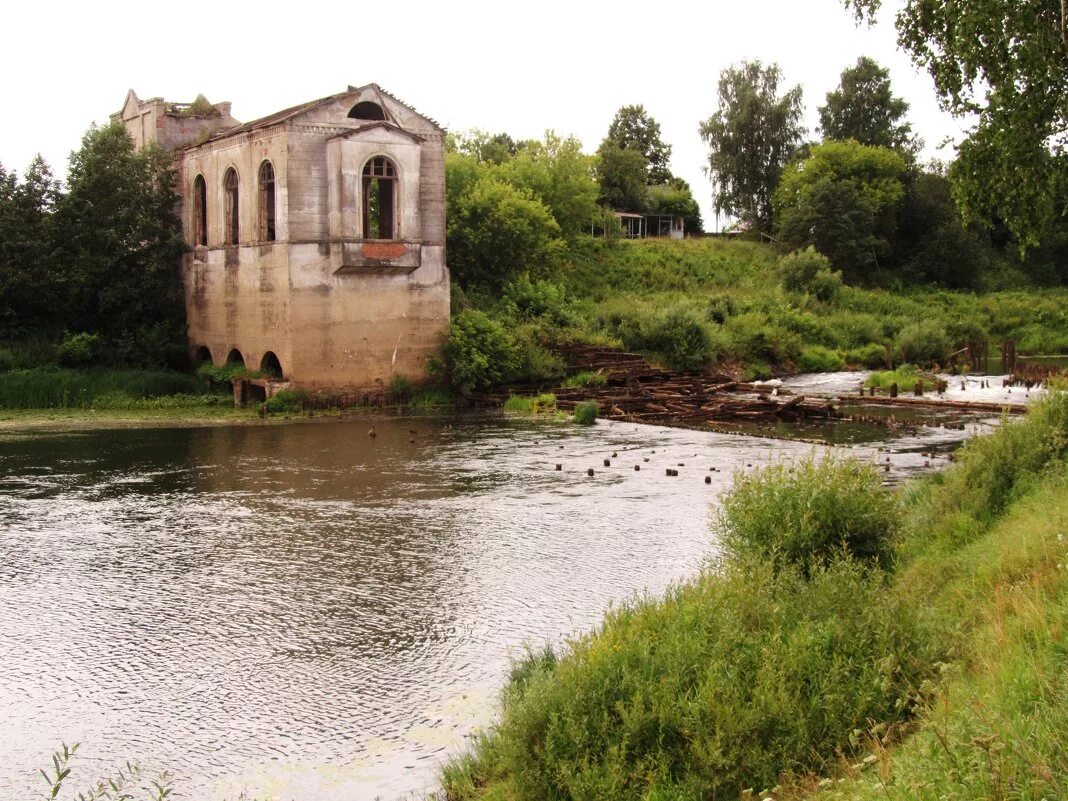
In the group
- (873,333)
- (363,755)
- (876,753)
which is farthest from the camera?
(873,333)

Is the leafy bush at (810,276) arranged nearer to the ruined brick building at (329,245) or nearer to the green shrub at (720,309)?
the green shrub at (720,309)

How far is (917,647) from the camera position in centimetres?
832

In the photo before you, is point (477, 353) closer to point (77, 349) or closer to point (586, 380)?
point (586, 380)

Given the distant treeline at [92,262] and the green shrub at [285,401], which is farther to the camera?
the distant treeline at [92,262]

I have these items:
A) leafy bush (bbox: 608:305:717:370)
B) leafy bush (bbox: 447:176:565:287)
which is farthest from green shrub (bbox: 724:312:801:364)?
leafy bush (bbox: 447:176:565:287)

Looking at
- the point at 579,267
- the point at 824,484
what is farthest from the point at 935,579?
the point at 579,267

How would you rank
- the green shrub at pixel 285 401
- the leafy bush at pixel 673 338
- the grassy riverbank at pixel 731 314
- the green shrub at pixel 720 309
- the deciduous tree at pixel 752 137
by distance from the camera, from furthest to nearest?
the deciduous tree at pixel 752 137, the green shrub at pixel 720 309, the leafy bush at pixel 673 338, the grassy riverbank at pixel 731 314, the green shrub at pixel 285 401

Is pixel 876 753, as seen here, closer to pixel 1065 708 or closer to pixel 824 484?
pixel 1065 708

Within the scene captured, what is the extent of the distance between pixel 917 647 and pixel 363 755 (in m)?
4.41

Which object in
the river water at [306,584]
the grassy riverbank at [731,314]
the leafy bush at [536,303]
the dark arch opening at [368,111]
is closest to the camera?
the river water at [306,584]

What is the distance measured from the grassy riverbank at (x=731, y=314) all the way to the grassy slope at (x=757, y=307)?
70 mm

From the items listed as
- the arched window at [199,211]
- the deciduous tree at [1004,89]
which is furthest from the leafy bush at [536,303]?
the deciduous tree at [1004,89]

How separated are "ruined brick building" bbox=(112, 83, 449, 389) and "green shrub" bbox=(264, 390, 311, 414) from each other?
409 millimetres

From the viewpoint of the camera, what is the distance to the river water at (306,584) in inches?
366
